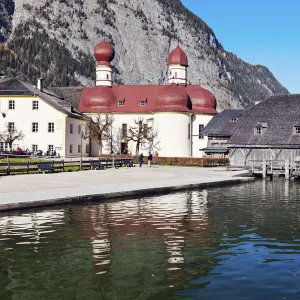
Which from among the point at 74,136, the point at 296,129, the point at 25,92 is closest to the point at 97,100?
the point at 74,136

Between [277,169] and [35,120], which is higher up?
[35,120]

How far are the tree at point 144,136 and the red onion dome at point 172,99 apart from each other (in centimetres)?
357

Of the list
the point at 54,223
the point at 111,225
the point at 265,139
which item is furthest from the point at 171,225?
the point at 265,139

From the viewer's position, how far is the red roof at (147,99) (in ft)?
247

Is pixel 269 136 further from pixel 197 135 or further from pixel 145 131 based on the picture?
pixel 145 131

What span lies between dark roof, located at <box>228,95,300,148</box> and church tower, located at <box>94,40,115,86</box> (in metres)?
32.7

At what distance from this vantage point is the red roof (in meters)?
75.2

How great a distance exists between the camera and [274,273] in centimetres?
1144

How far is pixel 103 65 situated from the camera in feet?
279

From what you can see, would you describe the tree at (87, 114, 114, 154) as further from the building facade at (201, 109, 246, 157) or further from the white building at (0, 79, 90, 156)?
the building facade at (201, 109, 246, 157)

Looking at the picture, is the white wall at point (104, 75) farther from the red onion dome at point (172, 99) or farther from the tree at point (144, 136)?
the red onion dome at point (172, 99)

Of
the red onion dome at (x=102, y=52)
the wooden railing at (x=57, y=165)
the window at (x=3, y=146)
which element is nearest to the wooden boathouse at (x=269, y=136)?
the wooden railing at (x=57, y=165)

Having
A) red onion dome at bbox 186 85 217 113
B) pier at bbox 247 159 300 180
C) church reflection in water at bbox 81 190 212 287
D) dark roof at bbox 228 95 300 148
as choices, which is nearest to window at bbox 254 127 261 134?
dark roof at bbox 228 95 300 148

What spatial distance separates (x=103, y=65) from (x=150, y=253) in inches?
2913
